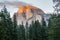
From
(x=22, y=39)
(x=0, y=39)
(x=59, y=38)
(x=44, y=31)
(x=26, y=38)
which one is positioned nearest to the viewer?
(x=0, y=39)

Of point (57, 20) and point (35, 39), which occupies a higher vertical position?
point (57, 20)

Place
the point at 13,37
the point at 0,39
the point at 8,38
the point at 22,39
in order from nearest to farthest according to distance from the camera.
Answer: the point at 0,39
the point at 8,38
the point at 13,37
the point at 22,39

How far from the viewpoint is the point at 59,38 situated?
193 ft

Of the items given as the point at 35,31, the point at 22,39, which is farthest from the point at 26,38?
the point at 35,31

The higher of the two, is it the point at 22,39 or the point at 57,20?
the point at 57,20

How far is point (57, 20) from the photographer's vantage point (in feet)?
204

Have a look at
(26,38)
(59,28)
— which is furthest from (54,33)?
(26,38)

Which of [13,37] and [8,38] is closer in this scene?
[8,38]

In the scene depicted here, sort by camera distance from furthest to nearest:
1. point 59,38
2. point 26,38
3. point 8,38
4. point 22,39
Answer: point 26,38 → point 22,39 → point 8,38 → point 59,38

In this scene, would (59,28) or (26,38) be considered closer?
(59,28)

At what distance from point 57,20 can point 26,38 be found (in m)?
45.2

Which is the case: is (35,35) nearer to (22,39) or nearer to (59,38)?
(22,39)

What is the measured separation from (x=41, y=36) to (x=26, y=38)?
79.9 ft

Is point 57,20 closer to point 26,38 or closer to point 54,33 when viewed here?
point 54,33
